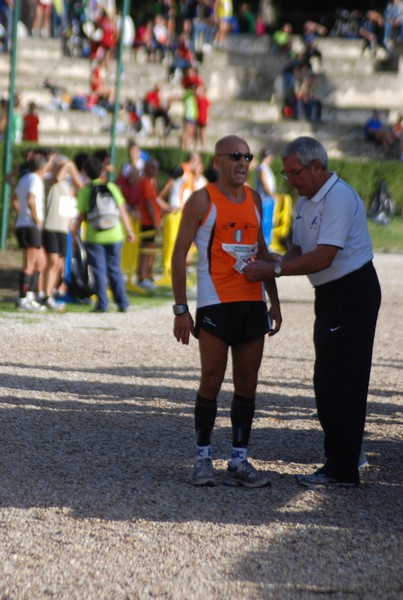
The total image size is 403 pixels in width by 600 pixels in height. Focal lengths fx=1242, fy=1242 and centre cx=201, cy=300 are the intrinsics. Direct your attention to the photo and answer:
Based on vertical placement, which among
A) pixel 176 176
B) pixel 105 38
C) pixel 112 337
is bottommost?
pixel 112 337

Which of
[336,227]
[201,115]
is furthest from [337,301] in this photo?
[201,115]

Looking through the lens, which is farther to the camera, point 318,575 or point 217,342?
point 217,342

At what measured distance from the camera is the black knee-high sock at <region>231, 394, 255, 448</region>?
21.0ft

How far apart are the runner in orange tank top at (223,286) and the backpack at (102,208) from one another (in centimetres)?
667

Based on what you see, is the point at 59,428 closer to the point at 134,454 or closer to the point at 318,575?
the point at 134,454

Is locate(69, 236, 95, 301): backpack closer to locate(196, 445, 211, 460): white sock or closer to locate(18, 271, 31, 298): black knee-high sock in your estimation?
locate(18, 271, 31, 298): black knee-high sock

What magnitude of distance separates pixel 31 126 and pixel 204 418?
Answer: 19.7 m

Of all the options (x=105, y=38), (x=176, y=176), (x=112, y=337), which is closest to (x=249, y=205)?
(x=112, y=337)

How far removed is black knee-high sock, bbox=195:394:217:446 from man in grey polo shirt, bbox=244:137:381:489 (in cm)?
54

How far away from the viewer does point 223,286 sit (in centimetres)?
620

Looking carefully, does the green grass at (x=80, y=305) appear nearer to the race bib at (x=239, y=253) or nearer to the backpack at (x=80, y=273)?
the backpack at (x=80, y=273)

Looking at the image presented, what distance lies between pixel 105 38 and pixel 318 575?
27.8m

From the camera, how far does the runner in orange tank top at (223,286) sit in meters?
6.20

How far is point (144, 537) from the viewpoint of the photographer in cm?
527
